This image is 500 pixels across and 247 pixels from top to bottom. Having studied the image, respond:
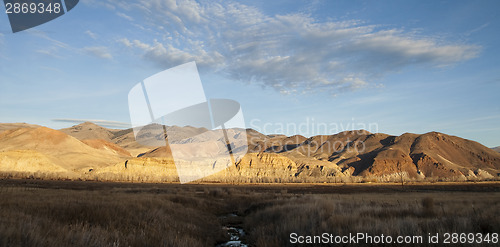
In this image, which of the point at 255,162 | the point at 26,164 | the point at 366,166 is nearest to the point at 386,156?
the point at 366,166

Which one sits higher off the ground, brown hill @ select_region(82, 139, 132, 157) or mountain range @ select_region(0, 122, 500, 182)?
brown hill @ select_region(82, 139, 132, 157)

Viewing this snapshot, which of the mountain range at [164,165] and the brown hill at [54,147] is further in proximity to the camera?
the brown hill at [54,147]

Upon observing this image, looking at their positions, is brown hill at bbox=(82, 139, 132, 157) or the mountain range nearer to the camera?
the mountain range

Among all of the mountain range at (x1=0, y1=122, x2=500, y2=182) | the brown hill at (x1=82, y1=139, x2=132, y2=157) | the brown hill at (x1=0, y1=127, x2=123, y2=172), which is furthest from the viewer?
the brown hill at (x1=82, y1=139, x2=132, y2=157)

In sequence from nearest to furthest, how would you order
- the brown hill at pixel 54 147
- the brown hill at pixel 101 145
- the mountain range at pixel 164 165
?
1. the mountain range at pixel 164 165
2. the brown hill at pixel 54 147
3. the brown hill at pixel 101 145

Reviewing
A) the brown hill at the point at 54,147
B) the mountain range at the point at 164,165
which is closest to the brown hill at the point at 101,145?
the mountain range at the point at 164,165

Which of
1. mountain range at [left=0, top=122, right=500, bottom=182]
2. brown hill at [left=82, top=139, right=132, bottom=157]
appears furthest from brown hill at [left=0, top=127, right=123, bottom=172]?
brown hill at [left=82, top=139, right=132, bottom=157]

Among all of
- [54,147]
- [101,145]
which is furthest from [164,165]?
[101,145]

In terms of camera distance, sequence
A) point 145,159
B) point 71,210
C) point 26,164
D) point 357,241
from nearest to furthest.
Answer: point 357,241
point 71,210
point 26,164
point 145,159

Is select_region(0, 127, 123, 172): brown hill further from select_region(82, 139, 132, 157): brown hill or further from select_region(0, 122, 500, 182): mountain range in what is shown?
select_region(82, 139, 132, 157): brown hill

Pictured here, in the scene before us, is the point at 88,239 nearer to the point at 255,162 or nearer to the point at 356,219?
the point at 356,219

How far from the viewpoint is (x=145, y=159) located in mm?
115938

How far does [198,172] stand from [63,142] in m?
68.7

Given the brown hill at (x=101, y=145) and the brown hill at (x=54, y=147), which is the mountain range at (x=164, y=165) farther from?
the brown hill at (x=101, y=145)
